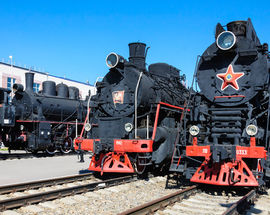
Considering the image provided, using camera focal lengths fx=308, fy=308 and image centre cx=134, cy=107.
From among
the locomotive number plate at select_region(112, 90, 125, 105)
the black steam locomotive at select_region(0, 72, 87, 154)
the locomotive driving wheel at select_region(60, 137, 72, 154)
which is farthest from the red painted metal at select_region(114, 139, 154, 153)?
the locomotive driving wheel at select_region(60, 137, 72, 154)

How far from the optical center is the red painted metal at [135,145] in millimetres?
7754

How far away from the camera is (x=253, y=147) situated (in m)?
6.37

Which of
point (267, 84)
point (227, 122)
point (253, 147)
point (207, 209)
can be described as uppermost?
point (267, 84)

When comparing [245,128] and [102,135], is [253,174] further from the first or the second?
[102,135]

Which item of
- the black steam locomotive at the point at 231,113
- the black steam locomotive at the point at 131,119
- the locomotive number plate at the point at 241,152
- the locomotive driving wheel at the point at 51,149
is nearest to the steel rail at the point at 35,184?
the black steam locomotive at the point at 131,119

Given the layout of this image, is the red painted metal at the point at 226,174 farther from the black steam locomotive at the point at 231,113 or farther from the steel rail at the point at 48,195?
the steel rail at the point at 48,195

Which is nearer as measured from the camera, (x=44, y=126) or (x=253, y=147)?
(x=253, y=147)

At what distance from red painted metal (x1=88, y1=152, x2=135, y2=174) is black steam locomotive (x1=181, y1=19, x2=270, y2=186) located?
154cm

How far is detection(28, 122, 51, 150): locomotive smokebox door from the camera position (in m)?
14.9

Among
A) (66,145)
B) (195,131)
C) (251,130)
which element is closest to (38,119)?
(66,145)

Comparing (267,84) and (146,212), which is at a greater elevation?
(267,84)

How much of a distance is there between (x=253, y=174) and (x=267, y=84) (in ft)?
6.84

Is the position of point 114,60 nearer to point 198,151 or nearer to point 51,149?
point 198,151

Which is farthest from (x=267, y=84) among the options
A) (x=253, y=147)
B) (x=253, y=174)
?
(x=253, y=174)
